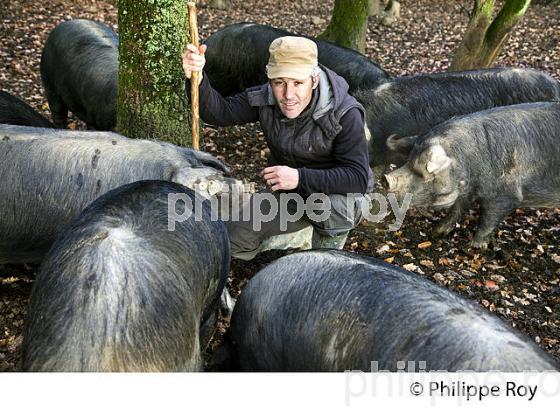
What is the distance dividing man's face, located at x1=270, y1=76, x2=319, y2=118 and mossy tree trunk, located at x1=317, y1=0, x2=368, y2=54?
5669 millimetres

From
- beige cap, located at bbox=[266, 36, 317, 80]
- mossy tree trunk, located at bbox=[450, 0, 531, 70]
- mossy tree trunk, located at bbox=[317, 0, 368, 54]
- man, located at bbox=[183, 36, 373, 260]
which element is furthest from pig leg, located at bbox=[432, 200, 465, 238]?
mossy tree trunk, located at bbox=[317, 0, 368, 54]

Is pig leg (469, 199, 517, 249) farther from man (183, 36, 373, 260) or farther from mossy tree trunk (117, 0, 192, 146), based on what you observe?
mossy tree trunk (117, 0, 192, 146)

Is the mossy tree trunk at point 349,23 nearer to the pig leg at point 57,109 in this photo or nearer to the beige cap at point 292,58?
the pig leg at point 57,109

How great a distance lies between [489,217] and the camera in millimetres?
5598

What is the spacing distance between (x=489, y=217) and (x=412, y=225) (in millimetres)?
715

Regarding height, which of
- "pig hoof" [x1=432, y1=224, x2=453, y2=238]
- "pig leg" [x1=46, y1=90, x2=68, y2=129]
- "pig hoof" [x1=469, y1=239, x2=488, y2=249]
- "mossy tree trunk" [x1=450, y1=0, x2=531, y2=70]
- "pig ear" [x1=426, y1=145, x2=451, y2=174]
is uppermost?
"mossy tree trunk" [x1=450, y1=0, x2=531, y2=70]

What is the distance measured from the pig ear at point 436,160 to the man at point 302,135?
1.31 metres

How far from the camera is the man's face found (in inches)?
142

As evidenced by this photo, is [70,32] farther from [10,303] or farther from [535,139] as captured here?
[535,139]

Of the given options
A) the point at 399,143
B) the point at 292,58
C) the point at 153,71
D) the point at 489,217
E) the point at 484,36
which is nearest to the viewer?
the point at 292,58

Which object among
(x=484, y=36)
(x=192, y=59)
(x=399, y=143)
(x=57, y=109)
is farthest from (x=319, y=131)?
(x=484, y=36)

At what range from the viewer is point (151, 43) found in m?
4.63

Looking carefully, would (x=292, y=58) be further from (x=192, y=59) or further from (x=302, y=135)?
(x=192, y=59)

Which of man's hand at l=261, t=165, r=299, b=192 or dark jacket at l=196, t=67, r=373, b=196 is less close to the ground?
dark jacket at l=196, t=67, r=373, b=196
